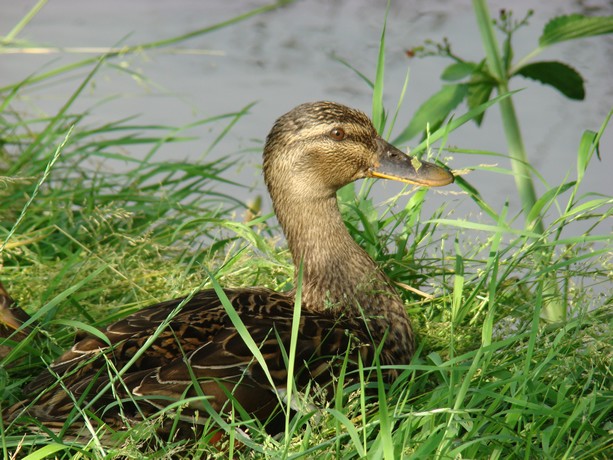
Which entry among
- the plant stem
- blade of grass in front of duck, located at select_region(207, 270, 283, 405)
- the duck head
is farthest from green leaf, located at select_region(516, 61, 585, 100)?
blade of grass in front of duck, located at select_region(207, 270, 283, 405)

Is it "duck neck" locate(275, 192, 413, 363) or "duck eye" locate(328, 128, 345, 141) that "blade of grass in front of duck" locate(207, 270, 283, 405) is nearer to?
"duck neck" locate(275, 192, 413, 363)

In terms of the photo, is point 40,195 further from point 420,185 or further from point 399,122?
point 399,122

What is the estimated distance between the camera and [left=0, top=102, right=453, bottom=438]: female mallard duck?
2803mm

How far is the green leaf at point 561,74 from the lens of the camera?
396 centimetres

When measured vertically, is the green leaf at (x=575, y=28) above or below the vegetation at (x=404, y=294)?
above

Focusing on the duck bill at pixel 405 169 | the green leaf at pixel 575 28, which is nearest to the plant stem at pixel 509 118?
the green leaf at pixel 575 28

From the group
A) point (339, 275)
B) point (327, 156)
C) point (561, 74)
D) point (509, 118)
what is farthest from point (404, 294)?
point (561, 74)

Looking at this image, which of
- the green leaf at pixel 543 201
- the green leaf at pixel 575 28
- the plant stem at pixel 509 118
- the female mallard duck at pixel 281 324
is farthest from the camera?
the plant stem at pixel 509 118

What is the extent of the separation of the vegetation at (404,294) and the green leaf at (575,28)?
388 mm

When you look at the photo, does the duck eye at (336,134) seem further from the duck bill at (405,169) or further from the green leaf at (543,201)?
the green leaf at (543,201)

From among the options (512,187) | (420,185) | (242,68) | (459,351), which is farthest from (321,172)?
(242,68)

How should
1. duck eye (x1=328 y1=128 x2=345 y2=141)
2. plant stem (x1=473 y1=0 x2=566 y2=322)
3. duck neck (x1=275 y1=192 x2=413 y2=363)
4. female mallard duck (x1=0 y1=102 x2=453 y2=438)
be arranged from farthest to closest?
plant stem (x1=473 y1=0 x2=566 y2=322) → duck eye (x1=328 y1=128 x2=345 y2=141) → duck neck (x1=275 y1=192 x2=413 y2=363) → female mallard duck (x1=0 y1=102 x2=453 y2=438)

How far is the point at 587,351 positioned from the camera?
290 centimetres

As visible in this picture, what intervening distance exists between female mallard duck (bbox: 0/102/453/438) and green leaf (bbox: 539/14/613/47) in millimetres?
712
